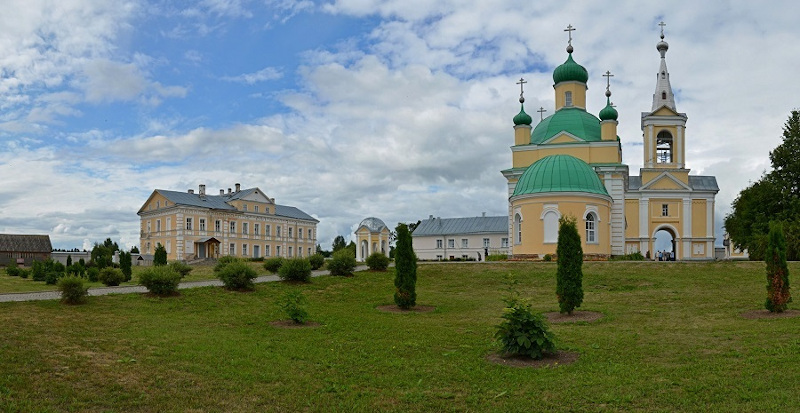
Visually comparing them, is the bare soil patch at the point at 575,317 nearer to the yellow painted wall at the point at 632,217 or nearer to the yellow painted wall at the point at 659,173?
the yellow painted wall at the point at 632,217

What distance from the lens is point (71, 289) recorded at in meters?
14.9

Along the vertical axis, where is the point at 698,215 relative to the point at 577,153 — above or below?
below

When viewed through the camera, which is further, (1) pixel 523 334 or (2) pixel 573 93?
(2) pixel 573 93

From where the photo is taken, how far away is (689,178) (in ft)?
151

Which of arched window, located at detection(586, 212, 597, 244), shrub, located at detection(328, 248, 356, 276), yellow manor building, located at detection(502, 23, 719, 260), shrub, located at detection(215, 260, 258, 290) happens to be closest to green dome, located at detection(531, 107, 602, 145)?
yellow manor building, located at detection(502, 23, 719, 260)

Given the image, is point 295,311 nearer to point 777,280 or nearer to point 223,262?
point 777,280

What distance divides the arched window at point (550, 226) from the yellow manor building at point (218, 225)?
3317 cm

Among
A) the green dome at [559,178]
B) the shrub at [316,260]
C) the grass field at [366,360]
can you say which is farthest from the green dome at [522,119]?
the grass field at [366,360]

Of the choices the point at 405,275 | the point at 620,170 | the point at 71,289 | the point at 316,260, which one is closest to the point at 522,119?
the point at 620,170

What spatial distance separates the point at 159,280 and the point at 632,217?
1385 inches

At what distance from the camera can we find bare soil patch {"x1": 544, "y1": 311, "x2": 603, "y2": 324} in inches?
599

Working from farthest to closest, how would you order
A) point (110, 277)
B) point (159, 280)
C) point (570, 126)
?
1. point (570, 126)
2. point (110, 277)
3. point (159, 280)

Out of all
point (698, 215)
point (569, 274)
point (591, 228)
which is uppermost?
point (698, 215)

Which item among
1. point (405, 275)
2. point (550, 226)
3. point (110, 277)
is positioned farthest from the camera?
point (550, 226)
